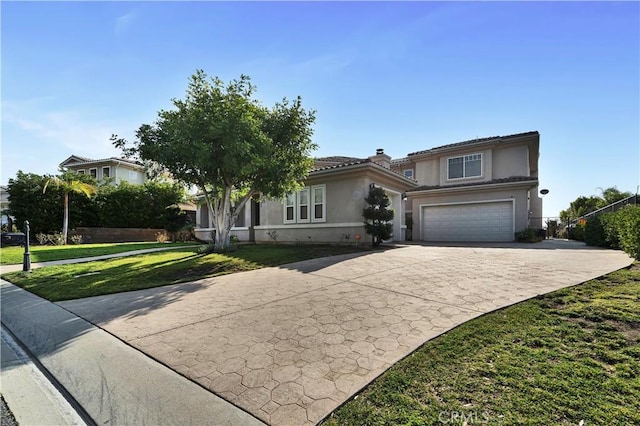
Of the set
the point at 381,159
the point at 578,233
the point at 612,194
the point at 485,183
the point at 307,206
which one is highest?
the point at 381,159

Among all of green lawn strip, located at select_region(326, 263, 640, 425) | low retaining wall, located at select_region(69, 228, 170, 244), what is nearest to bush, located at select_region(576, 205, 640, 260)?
green lawn strip, located at select_region(326, 263, 640, 425)

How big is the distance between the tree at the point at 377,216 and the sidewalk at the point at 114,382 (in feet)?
34.8

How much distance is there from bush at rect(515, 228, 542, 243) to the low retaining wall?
24516 mm

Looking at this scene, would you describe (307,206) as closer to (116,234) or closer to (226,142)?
(226,142)

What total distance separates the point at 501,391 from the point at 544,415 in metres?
0.36

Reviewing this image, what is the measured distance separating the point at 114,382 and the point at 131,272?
7.41 meters

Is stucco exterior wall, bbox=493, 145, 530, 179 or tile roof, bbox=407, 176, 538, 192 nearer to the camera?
tile roof, bbox=407, 176, 538, 192

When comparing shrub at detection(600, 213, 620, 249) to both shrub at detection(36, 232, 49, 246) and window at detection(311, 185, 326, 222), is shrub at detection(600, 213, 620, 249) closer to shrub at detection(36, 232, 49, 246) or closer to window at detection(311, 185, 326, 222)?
window at detection(311, 185, 326, 222)

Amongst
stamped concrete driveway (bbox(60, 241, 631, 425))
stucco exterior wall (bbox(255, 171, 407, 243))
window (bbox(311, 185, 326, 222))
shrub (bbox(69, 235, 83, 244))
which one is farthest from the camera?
shrub (bbox(69, 235, 83, 244))

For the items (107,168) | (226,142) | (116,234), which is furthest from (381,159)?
(107,168)

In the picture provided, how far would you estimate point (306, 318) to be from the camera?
4.81m

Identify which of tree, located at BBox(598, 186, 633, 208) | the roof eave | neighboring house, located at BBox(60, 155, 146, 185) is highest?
neighboring house, located at BBox(60, 155, 146, 185)

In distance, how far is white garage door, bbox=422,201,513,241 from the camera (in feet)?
60.4

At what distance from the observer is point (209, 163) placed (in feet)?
34.8
